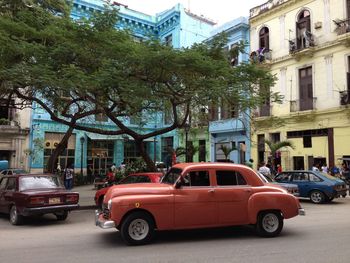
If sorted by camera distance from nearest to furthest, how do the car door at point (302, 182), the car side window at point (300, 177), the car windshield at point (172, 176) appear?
the car windshield at point (172, 176) < the car door at point (302, 182) < the car side window at point (300, 177)

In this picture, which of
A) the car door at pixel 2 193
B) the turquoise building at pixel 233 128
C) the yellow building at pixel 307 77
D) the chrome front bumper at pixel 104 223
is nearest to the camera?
the chrome front bumper at pixel 104 223

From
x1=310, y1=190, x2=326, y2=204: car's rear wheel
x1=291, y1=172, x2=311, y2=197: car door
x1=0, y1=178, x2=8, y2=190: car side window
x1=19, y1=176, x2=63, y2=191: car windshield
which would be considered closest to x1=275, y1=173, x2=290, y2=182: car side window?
x1=291, y1=172, x2=311, y2=197: car door

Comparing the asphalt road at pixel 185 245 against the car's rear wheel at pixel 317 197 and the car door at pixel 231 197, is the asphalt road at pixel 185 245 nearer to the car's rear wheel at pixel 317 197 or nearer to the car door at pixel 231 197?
the car door at pixel 231 197

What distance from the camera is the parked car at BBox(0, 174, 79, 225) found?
11000 millimetres

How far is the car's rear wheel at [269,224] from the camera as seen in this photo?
29.8 ft

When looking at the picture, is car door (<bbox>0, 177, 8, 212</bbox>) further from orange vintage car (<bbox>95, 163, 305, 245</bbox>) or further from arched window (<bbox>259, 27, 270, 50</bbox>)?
arched window (<bbox>259, 27, 270, 50</bbox>)

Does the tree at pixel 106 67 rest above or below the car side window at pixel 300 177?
above

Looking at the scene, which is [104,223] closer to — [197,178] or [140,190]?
[140,190]

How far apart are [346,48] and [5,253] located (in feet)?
75.3

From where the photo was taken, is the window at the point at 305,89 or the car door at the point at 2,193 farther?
the window at the point at 305,89

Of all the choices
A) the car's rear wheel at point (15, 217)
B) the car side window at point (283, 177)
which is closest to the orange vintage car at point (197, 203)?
the car's rear wheel at point (15, 217)

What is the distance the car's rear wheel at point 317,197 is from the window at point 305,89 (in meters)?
10.8

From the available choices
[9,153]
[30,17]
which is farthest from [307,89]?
[9,153]

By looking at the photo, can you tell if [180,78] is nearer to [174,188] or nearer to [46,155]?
[174,188]
